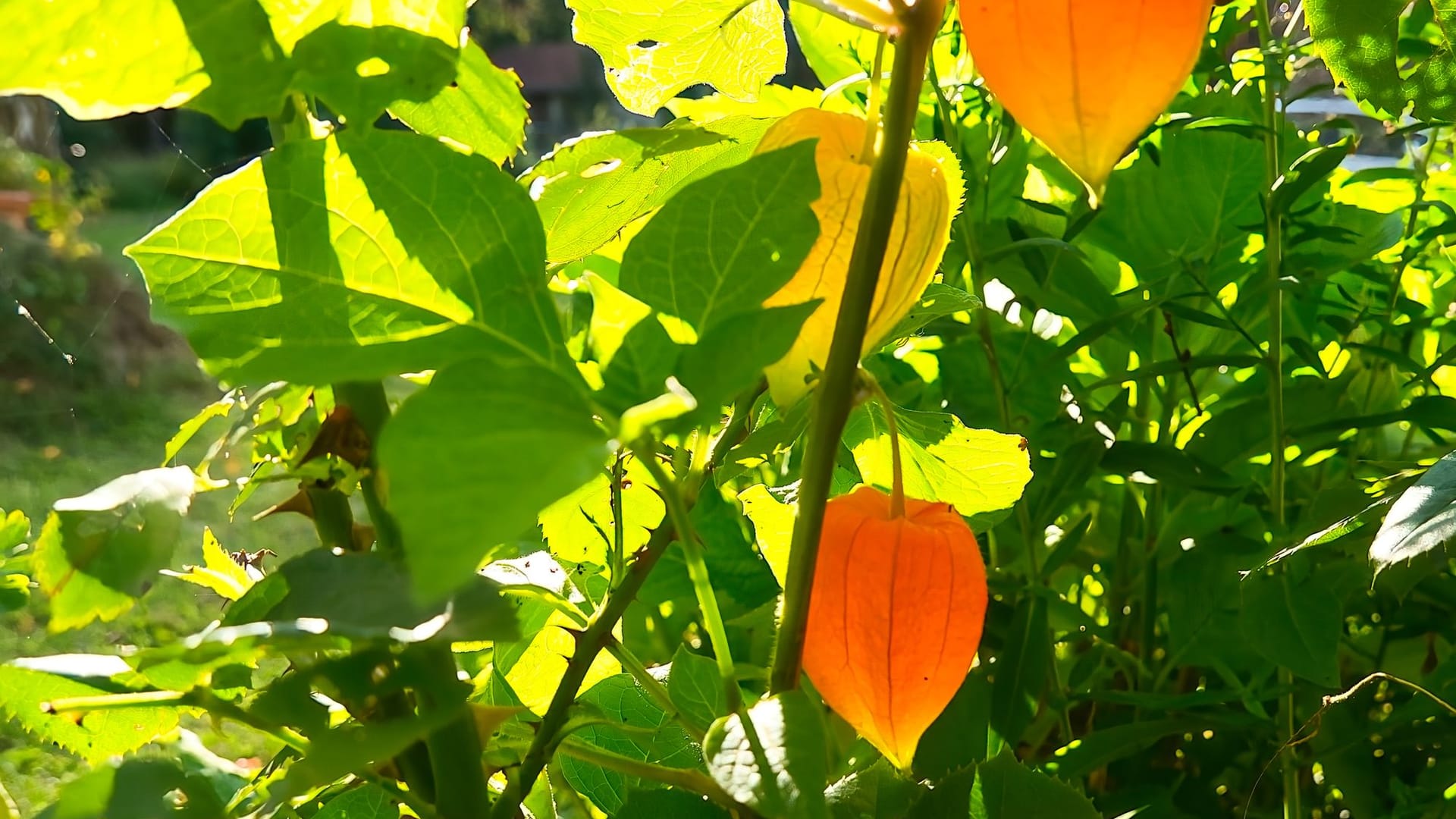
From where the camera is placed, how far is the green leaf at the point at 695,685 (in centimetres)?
29

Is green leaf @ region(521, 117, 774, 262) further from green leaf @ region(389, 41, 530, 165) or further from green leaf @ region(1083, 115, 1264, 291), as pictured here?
green leaf @ region(1083, 115, 1264, 291)

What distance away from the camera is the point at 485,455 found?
0.13 metres

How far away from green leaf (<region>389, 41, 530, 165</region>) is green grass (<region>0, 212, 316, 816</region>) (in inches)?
24.3

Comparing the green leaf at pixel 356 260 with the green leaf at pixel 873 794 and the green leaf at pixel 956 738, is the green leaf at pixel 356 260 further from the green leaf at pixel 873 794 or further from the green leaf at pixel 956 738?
the green leaf at pixel 956 738

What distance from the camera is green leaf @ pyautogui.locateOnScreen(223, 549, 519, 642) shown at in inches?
5.8

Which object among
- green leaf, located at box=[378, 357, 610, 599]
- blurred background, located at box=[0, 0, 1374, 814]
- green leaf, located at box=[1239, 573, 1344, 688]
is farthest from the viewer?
blurred background, located at box=[0, 0, 1374, 814]

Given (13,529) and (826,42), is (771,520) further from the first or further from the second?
(826,42)

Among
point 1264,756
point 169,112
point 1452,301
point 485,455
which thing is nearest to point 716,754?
point 485,455

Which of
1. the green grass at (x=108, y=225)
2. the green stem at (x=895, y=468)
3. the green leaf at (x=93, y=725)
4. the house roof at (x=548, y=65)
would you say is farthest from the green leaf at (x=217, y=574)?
the house roof at (x=548, y=65)

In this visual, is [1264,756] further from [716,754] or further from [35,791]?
[35,791]

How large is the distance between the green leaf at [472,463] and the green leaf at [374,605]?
22 mm

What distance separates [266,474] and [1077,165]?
0.50 feet

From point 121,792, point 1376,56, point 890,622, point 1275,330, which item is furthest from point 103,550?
point 1275,330

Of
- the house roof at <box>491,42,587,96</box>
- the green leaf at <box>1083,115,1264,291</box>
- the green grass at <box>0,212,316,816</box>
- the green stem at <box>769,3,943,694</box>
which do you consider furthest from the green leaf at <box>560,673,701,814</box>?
the house roof at <box>491,42,587,96</box>
